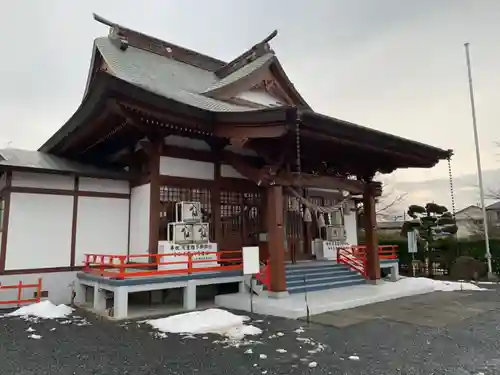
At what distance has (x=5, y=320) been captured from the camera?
22.1 feet

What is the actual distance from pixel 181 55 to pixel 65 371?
36.7 feet

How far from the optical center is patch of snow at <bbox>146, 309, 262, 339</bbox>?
560cm

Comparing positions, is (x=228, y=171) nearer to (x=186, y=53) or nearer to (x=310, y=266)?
(x=310, y=266)

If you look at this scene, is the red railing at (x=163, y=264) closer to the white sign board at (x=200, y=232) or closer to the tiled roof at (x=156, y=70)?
the white sign board at (x=200, y=232)

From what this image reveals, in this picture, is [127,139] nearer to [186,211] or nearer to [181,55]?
[186,211]

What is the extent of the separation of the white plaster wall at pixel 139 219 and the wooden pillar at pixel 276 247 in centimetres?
281

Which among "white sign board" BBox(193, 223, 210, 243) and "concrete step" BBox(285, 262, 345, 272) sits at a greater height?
"white sign board" BBox(193, 223, 210, 243)

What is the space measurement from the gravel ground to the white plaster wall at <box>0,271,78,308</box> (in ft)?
6.86

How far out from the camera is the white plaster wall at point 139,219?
8.62 meters

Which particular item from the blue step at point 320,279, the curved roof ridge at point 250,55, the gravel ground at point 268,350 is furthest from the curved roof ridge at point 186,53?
the gravel ground at point 268,350

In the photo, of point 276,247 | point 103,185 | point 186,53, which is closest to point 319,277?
point 276,247

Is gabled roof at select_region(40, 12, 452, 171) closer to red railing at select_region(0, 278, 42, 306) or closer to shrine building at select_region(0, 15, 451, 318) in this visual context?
shrine building at select_region(0, 15, 451, 318)

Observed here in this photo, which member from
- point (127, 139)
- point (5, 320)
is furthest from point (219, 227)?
point (5, 320)

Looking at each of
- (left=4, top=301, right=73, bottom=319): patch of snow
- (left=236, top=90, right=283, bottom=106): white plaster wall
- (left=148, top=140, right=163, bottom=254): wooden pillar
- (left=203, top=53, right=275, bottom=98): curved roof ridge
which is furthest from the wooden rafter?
(left=4, top=301, right=73, bottom=319): patch of snow
